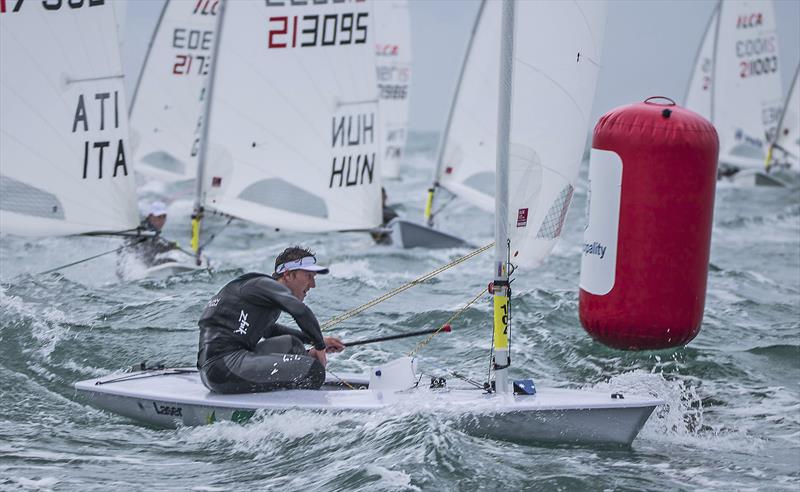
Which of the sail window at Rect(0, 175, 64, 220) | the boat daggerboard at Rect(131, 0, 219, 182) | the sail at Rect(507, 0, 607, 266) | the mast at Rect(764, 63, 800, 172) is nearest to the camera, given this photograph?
the sail at Rect(507, 0, 607, 266)

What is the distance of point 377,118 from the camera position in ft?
38.1

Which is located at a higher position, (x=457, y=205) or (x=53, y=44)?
(x=53, y=44)

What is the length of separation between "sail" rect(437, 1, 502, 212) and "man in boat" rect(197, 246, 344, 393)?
796 cm

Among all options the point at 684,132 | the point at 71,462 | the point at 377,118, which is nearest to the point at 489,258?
the point at 377,118

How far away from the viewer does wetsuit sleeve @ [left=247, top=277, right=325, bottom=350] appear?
5332 mm

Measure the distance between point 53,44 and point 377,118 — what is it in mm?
3740

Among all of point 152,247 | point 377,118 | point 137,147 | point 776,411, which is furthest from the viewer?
point 137,147

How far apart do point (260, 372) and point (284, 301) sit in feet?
1.34

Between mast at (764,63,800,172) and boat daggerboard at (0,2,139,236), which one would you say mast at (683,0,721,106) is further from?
boat daggerboard at (0,2,139,236)

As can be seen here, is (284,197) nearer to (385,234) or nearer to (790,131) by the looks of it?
(385,234)

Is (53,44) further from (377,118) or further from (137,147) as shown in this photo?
(137,147)

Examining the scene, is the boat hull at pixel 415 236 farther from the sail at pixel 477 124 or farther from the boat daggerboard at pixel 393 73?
the boat daggerboard at pixel 393 73

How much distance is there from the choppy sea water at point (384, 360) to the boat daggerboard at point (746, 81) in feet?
43.2

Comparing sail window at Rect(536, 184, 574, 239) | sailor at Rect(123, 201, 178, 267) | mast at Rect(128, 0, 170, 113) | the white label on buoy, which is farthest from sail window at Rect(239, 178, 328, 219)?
the white label on buoy
